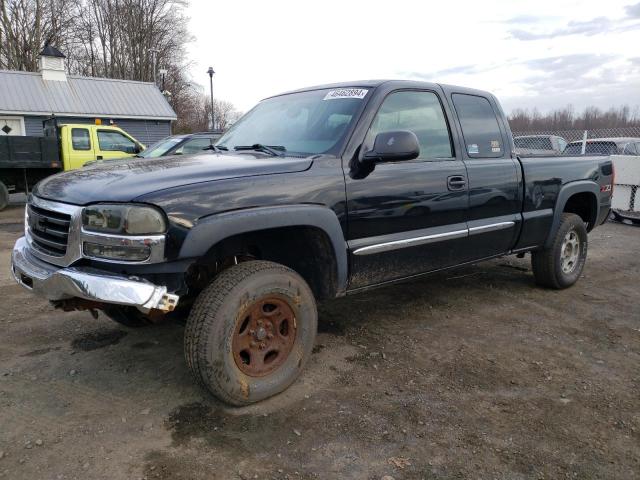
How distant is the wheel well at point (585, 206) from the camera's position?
5141 mm

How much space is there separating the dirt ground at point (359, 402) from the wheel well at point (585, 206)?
1.12 m

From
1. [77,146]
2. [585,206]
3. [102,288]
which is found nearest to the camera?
[102,288]

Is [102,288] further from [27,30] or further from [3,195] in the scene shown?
[27,30]

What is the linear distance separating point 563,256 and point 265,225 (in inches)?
146

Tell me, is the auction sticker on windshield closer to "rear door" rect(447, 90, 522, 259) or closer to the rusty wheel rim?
"rear door" rect(447, 90, 522, 259)

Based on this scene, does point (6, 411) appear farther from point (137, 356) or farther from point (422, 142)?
point (422, 142)

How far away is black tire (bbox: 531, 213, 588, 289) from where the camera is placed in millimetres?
4809

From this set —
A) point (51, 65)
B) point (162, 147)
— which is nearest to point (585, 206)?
point (162, 147)

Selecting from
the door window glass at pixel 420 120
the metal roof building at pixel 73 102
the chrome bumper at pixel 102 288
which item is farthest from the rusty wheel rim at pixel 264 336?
the metal roof building at pixel 73 102

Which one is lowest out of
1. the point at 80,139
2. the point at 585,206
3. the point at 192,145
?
the point at 585,206

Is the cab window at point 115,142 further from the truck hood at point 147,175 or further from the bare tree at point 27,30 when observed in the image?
the bare tree at point 27,30

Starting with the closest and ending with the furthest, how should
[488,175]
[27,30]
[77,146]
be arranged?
1. [488,175]
2. [77,146]
3. [27,30]

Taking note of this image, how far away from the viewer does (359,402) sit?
9.35 feet

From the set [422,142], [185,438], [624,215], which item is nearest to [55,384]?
[185,438]
